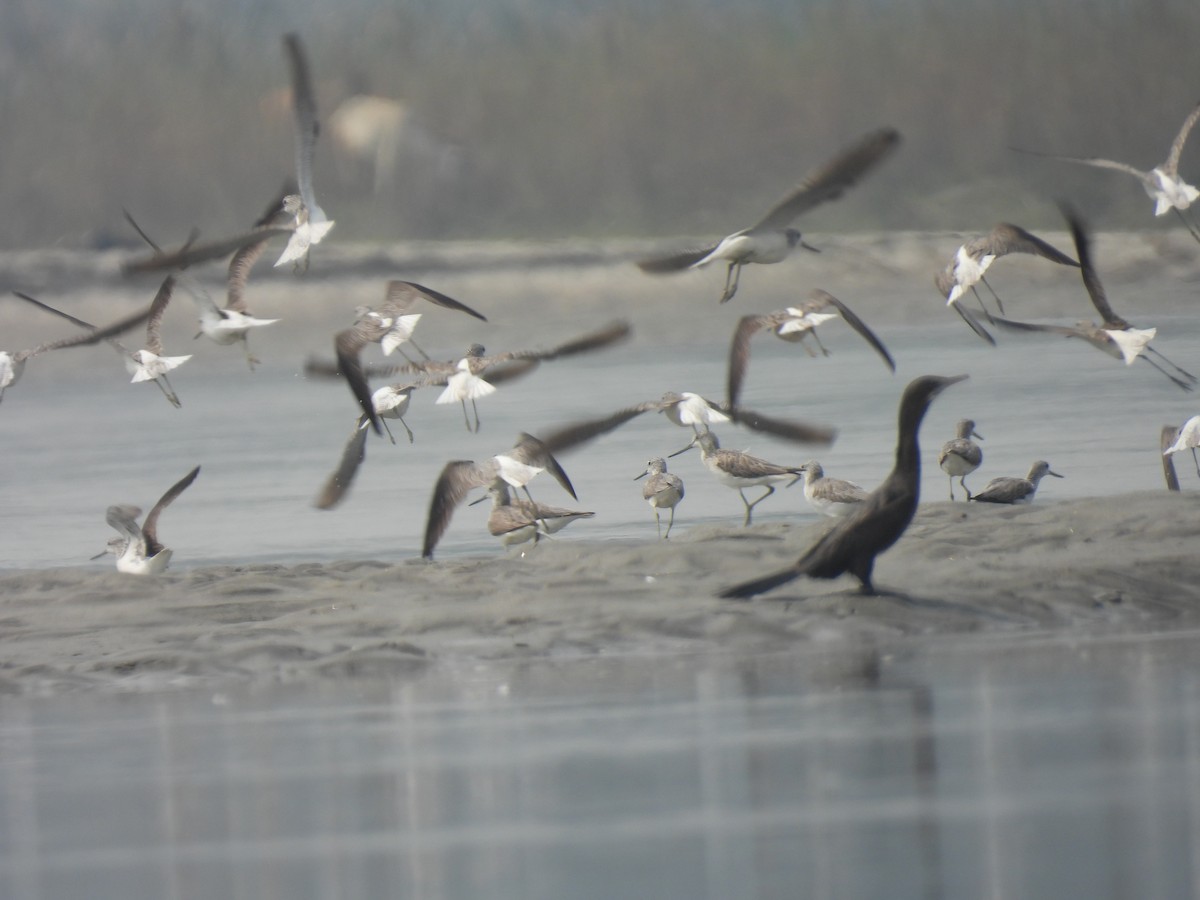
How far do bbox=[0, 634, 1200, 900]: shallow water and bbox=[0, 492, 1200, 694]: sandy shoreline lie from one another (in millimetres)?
561

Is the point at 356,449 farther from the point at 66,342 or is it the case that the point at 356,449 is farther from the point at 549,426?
the point at 549,426

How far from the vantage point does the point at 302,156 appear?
572 inches

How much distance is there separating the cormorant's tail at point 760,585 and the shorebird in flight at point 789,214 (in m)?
2.85

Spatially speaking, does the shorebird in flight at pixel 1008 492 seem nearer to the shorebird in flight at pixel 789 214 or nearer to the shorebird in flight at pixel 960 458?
the shorebird in flight at pixel 960 458

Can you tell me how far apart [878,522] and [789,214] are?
361 cm

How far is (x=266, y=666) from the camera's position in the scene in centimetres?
966

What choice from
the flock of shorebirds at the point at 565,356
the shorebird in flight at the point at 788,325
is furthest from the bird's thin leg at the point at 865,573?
the shorebird in flight at the point at 788,325

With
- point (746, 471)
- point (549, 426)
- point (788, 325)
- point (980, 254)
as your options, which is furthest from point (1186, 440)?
point (549, 426)

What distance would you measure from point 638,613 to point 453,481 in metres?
3.33

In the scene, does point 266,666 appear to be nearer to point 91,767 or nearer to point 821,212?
point 91,767

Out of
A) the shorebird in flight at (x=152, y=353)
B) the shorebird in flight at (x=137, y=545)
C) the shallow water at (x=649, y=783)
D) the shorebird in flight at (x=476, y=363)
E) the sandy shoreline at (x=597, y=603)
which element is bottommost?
the shallow water at (x=649, y=783)

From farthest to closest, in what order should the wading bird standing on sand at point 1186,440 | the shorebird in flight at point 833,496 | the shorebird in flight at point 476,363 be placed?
the wading bird standing on sand at point 1186,440 < the shorebird in flight at point 476,363 < the shorebird in flight at point 833,496

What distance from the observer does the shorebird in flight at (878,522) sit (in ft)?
32.1

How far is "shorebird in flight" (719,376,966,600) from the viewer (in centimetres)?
980
